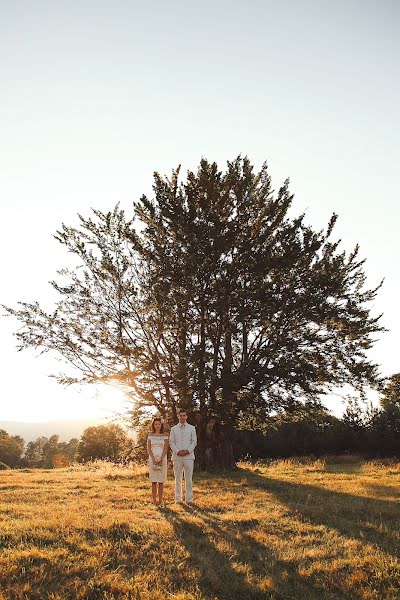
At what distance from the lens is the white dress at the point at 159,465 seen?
1102cm

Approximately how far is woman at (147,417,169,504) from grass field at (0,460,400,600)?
49 cm

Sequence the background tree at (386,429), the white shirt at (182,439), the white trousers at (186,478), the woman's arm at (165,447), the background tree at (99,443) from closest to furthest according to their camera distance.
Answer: the white trousers at (186,478) → the woman's arm at (165,447) → the white shirt at (182,439) → the background tree at (386,429) → the background tree at (99,443)

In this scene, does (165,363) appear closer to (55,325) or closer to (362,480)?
(55,325)

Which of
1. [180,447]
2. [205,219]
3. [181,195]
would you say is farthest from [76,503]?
[181,195]

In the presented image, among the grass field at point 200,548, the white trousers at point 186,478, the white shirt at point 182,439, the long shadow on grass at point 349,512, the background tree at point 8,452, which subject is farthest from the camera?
the background tree at point 8,452

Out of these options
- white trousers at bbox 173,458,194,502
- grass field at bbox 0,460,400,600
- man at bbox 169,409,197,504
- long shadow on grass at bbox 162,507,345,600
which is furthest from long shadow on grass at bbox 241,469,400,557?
man at bbox 169,409,197,504

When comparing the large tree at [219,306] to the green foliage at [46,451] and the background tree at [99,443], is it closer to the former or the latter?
the background tree at [99,443]

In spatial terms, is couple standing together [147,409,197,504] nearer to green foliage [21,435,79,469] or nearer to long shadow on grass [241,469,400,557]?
long shadow on grass [241,469,400,557]

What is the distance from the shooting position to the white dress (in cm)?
1102

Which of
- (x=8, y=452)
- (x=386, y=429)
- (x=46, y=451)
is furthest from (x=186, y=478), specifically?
(x=46, y=451)

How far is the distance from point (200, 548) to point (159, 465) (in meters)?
3.79

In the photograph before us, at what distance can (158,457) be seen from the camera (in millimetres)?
11148

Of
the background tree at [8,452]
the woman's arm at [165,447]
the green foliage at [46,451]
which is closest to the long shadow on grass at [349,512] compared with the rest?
the woman's arm at [165,447]

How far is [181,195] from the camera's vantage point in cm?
1973
